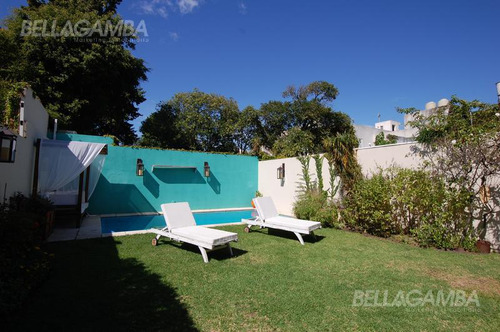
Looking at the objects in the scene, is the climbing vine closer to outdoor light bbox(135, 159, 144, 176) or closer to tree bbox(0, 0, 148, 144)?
outdoor light bbox(135, 159, 144, 176)

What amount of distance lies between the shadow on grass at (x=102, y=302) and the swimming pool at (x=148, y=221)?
4.07 m

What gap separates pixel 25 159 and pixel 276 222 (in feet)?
22.6

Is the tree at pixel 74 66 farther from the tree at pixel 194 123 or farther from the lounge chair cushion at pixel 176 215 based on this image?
the lounge chair cushion at pixel 176 215

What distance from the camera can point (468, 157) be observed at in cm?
639

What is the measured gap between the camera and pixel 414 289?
4.06 m

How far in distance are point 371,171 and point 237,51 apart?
1164 cm

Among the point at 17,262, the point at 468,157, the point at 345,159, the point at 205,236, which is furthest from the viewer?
the point at 345,159

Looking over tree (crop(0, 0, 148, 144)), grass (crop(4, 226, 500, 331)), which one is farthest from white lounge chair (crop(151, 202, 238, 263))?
tree (crop(0, 0, 148, 144))

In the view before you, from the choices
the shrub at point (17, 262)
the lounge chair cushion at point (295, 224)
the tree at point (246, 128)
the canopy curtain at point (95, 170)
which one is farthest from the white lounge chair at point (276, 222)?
the tree at point (246, 128)

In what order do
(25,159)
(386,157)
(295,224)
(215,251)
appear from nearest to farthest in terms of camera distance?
(215,251)
(25,159)
(295,224)
(386,157)

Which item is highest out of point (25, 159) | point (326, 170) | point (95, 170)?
point (326, 170)

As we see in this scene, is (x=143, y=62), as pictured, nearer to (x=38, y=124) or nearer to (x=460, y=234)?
(x=38, y=124)

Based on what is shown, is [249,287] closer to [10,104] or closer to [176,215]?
[176,215]

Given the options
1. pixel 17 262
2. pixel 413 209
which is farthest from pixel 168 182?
pixel 413 209
